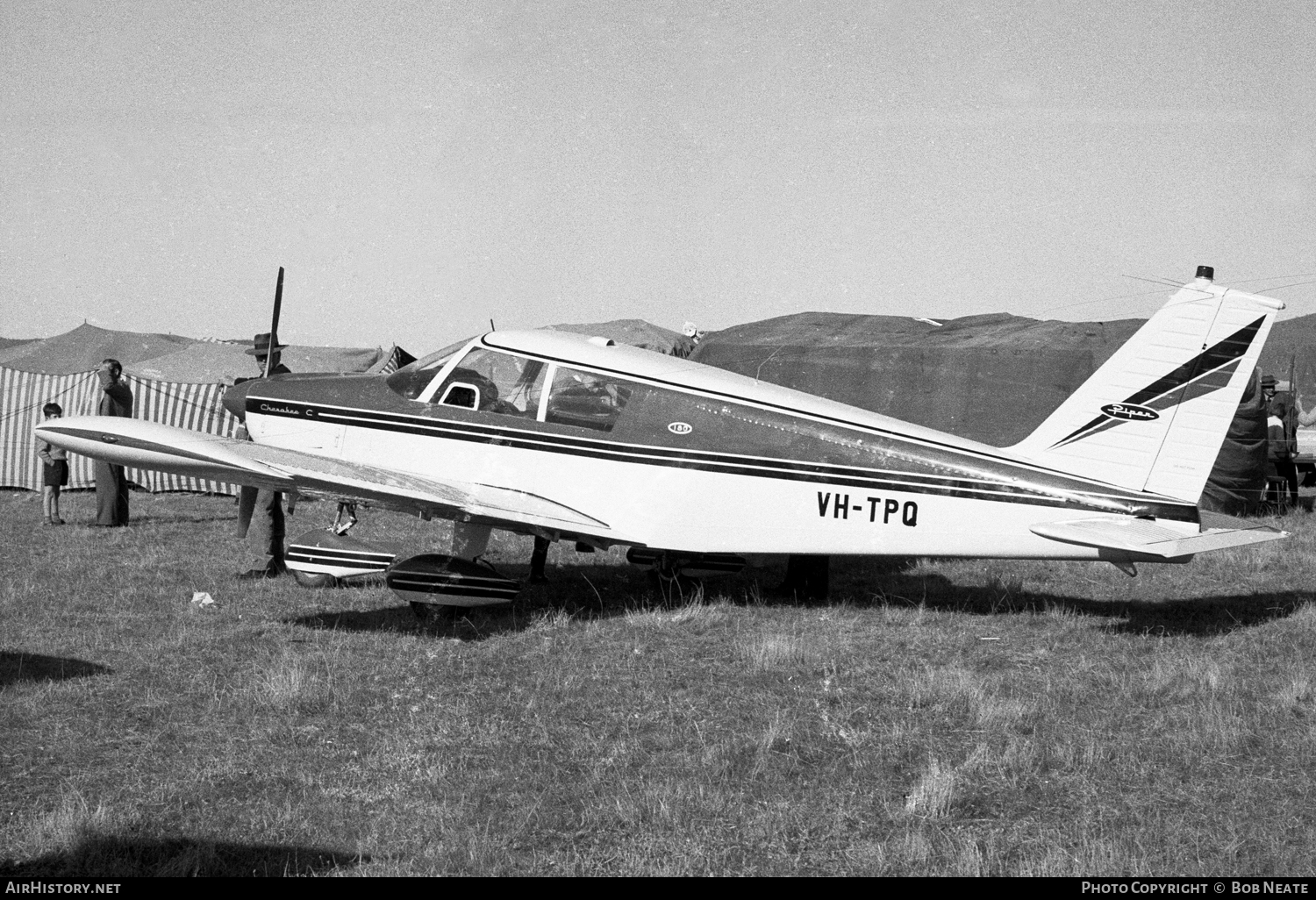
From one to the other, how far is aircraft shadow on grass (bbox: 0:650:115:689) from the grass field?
0.03 metres

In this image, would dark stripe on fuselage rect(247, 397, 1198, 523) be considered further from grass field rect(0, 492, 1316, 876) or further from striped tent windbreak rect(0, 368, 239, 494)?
striped tent windbreak rect(0, 368, 239, 494)

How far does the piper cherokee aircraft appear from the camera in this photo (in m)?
7.86

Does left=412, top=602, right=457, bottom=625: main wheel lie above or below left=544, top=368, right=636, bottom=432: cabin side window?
below

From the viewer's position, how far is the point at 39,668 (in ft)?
22.9

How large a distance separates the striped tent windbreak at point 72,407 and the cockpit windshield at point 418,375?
10.2 m

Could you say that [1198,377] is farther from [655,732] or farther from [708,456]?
[655,732]

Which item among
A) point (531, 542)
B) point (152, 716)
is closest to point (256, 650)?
point (152, 716)

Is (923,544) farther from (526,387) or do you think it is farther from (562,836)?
(562,836)

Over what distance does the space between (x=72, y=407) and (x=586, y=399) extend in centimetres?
1357

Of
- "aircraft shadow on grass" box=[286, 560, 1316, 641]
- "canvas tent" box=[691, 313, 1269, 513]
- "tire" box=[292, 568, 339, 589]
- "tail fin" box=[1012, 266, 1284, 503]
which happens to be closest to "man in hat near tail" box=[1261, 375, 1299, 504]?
"canvas tent" box=[691, 313, 1269, 513]

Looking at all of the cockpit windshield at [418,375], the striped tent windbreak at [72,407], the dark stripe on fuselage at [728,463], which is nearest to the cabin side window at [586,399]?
the dark stripe on fuselage at [728,463]

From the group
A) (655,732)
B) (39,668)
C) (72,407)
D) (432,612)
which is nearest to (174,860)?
(655,732)

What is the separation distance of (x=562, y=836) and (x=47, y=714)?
3.27m

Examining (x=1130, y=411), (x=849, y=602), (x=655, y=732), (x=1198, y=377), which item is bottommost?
(x=655, y=732)
